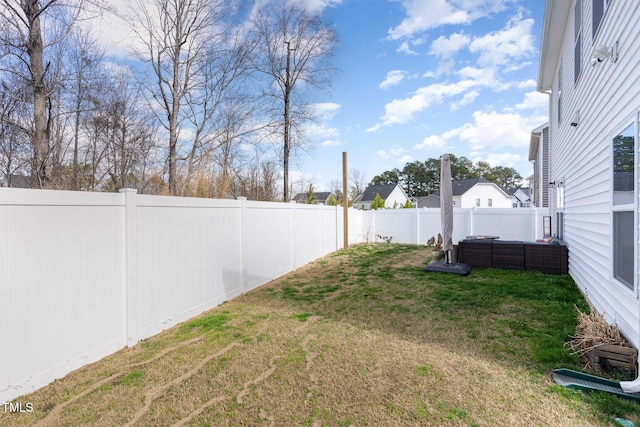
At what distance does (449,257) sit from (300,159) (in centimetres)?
714

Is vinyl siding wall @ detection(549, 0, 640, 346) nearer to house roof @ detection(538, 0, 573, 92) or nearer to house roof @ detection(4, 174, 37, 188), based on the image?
house roof @ detection(538, 0, 573, 92)

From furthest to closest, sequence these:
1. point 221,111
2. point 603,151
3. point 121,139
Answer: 1. point 221,111
2. point 121,139
3. point 603,151

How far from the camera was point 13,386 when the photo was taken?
2303 mm

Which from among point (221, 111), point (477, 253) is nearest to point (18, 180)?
point (221, 111)

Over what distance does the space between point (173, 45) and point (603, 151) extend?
9.49m

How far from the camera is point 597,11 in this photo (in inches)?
154

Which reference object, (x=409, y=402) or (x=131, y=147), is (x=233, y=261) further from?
(x=131, y=147)

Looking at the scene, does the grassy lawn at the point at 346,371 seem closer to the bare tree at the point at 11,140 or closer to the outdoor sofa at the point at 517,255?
the outdoor sofa at the point at 517,255

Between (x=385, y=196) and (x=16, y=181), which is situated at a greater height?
(x=385, y=196)

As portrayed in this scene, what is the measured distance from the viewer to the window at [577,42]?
502 cm

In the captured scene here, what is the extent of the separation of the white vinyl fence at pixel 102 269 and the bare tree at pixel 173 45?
4.13 metres

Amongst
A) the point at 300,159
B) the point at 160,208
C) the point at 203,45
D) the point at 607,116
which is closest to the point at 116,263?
the point at 160,208

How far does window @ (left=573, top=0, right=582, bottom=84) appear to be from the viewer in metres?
5.02

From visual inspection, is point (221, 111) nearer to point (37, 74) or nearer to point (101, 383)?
point (37, 74)
